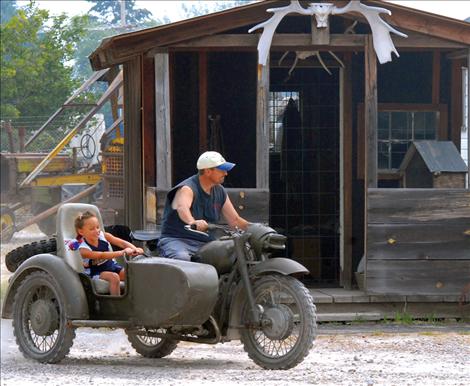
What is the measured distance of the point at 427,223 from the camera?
45.5 feet

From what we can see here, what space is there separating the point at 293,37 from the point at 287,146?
267cm

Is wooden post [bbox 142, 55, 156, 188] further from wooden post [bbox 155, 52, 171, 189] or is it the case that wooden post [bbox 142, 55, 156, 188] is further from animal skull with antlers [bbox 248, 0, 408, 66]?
animal skull with antlers [bbox 248, 0, 408, 66]

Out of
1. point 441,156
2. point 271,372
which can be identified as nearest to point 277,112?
point 441,156

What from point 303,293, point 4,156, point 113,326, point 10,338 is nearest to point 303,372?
point 303,293

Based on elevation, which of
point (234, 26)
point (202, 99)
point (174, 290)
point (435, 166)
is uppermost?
point (234, 26)

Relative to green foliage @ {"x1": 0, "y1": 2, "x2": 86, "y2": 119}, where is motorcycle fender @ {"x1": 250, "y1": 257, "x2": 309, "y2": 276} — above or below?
below

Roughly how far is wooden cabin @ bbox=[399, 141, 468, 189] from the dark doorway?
40.2 inches

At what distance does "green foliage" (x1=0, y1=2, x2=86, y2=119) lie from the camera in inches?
1315

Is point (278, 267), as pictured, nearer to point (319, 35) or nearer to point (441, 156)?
point (319, 35)

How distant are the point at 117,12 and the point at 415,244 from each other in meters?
60.2

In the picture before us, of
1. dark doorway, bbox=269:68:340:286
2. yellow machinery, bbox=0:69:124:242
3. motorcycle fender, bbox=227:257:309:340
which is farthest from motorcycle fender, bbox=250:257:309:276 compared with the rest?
yellow machinery, bbox=0:69:124:242

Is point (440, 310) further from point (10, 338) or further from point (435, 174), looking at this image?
point (10, 338)

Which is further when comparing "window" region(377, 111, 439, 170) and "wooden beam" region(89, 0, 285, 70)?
"window" region(377, 111, 439, 170)

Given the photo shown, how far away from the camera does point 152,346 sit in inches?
428
